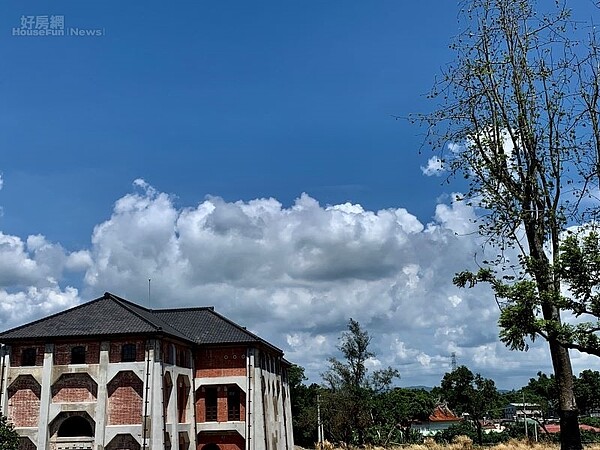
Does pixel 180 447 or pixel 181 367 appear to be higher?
pixel 181 367

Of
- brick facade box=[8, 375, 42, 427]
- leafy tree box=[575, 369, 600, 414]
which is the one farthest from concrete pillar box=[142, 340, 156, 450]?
leafy tree box=[575, 369, 600, 414]

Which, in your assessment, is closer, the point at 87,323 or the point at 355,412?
the point at 87,323

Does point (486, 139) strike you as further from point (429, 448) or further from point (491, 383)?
point (491, 383)

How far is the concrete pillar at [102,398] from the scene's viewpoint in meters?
29.8

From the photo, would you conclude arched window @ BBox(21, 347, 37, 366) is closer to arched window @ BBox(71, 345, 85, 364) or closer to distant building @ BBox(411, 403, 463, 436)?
arched window @ BBox(71, 345, 85, 364)

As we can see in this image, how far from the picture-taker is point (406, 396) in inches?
3014

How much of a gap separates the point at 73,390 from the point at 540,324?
25.3m

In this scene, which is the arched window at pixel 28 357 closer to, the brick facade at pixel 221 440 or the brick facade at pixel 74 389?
the brick facade at pixel 74 389

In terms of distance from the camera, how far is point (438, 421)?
82.4m

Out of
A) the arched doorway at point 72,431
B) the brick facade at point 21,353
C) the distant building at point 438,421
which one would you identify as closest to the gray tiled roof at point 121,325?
the brick facade at point 21,353

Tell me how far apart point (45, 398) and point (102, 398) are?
111 inches

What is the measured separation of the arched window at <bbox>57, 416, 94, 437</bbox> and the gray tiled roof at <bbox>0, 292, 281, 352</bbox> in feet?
13.2

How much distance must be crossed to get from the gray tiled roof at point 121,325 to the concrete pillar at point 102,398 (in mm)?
915

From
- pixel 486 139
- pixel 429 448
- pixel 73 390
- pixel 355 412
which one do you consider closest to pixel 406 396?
pixel 355 412
